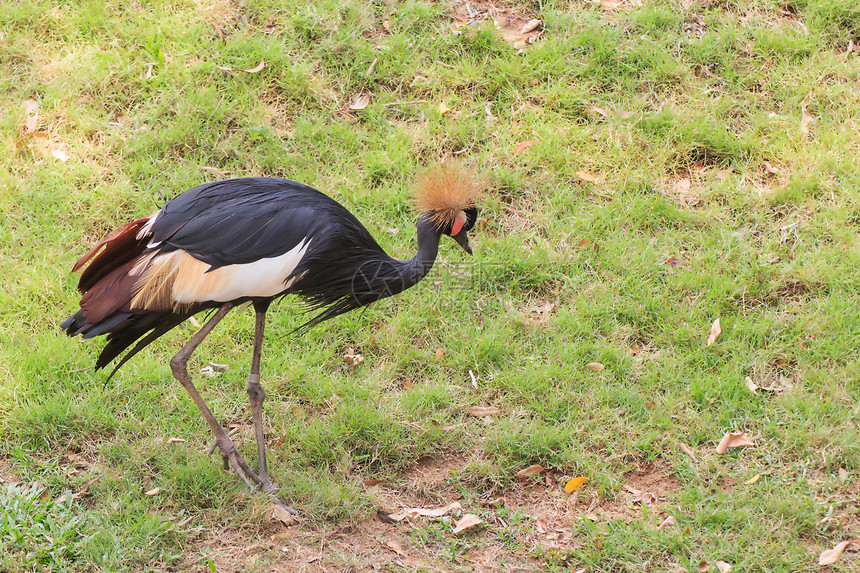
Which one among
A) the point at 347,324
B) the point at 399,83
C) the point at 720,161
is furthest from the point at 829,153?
the point at 347,324

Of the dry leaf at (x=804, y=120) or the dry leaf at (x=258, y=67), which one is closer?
the dry leaf at (x=804, y=120)

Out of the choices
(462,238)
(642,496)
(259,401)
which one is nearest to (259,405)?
(259,401)

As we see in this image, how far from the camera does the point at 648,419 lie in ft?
14.5

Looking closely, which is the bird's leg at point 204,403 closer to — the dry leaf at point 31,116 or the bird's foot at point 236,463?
the bird's foot at point 236,463

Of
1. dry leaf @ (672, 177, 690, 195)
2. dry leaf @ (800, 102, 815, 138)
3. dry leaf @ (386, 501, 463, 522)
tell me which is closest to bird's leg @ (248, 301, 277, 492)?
dry leaf @ (386, 501, 463, 522)

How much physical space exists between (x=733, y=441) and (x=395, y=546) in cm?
178

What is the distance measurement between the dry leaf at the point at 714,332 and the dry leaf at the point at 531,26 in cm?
281

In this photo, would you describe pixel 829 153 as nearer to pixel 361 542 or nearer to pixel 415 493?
pixel 415 493

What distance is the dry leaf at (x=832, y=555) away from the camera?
368 centimetres

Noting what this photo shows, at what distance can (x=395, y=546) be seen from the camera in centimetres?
387

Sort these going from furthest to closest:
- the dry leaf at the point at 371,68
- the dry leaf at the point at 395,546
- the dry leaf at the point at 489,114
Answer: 1. the dry leaf at the point at 371,68
2. the dry leaf at the point at 489,114
3. the dry leaf at the point at 395,546

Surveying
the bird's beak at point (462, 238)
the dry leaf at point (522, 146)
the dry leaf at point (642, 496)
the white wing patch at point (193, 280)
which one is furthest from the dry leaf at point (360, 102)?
the dry leaf at point (642, 496)

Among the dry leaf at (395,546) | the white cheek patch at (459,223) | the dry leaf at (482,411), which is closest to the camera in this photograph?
the dry leaf at (395,546)

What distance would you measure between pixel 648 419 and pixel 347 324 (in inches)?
70.0
